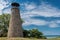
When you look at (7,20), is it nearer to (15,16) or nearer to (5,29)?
(5,29)

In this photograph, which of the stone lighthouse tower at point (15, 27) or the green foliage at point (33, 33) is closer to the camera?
the stone lighthouse tower at point (15, 27)

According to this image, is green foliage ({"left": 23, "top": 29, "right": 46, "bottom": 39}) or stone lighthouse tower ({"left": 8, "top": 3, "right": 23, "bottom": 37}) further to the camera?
green foliage ({"left": 23, "top": 29, "right": 46, "bottom": 39})

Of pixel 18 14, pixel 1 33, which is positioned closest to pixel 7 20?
pixel 1 33

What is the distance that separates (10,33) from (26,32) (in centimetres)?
597

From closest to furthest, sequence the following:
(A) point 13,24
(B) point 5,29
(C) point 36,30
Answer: (A) point 13,24
(C) point 36,30
(B) point 5,29

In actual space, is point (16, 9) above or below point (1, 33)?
above

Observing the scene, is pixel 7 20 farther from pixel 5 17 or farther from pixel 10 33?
pixel 10 33

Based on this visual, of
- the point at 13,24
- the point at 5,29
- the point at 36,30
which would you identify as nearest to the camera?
the point at 13,24

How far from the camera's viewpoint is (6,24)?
4772cm

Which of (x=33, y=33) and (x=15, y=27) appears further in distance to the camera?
(x=33, y=33)

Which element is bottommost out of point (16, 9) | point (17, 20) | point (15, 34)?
point (15, 34)

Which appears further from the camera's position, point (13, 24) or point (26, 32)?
point (26, 32)

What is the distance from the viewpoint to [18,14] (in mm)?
40188

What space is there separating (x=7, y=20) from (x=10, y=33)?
28.5 ft
